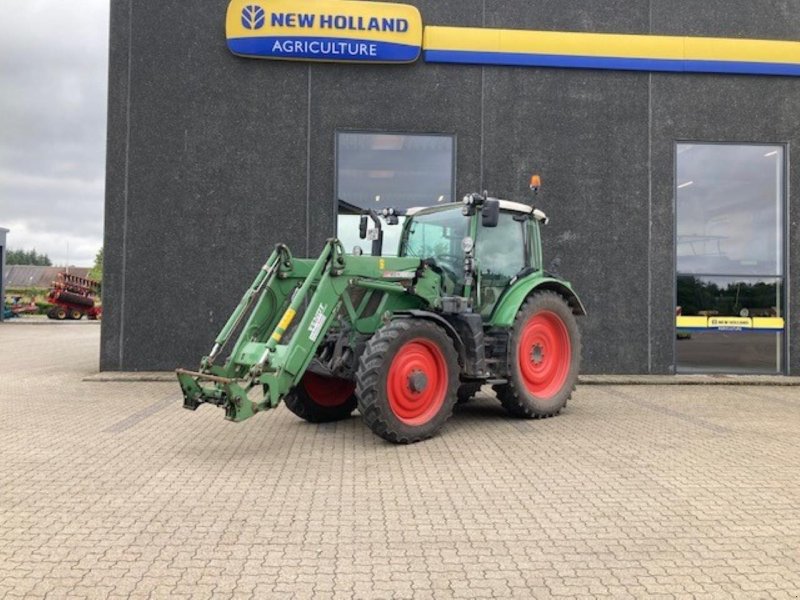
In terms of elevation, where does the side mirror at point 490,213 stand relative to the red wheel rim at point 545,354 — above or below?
above

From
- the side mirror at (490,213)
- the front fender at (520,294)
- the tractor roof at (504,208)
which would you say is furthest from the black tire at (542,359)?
the side mirror at (490,213)

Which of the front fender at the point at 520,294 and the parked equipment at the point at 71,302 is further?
the parked equipment at the point at 71,302

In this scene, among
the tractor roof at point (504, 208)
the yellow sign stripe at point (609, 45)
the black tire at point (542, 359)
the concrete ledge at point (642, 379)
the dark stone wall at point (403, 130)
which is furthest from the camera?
the yellow sign stripe at point (609, 45)

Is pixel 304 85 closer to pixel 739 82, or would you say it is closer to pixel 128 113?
pixel 128 113

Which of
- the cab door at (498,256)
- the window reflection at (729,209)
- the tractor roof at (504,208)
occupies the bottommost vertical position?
the cab door at (498,256)

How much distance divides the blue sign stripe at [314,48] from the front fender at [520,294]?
5.57m

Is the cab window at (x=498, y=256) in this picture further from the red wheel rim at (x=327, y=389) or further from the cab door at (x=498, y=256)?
the red wheel rim at (x=327, y=389)

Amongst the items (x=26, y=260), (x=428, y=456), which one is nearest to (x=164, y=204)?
(x=428, y=456)

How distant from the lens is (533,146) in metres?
12.4

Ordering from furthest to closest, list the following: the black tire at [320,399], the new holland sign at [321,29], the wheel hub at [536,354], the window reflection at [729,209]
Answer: the window reflection at [729,209] → the new holland sign at [321,29] → the wheel hub at [536,354] → the black tire at [320,399]

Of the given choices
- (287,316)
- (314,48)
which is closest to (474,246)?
(287,316)

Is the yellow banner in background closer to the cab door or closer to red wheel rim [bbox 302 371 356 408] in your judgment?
the cab door

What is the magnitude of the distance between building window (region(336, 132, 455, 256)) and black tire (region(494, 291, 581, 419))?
437cm

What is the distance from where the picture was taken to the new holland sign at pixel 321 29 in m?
11.8
